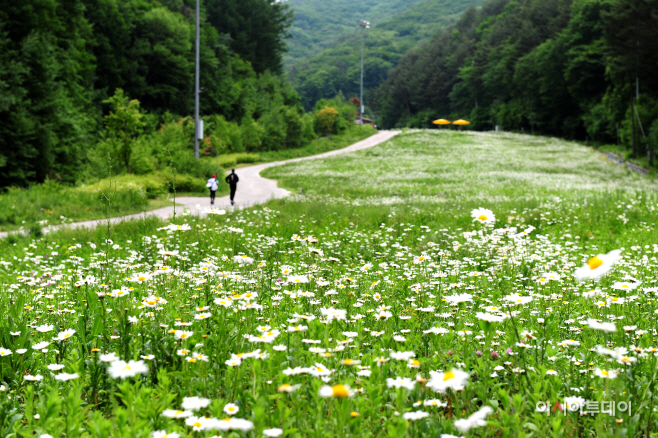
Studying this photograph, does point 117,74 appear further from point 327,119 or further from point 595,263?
point 595,263

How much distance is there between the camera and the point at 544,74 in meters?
68.1

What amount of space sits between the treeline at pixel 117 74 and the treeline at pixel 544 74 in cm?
3409

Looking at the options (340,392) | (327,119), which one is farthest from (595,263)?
(327,119)

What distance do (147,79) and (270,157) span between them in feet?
56.9

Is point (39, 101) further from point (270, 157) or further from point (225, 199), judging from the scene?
point (270, 157)

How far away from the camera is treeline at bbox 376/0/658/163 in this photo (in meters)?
38.2

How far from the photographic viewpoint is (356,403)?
8.51ft

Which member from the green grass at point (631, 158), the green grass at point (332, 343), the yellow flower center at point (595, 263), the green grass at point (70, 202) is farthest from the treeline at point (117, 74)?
the green grass at point (631, 158)

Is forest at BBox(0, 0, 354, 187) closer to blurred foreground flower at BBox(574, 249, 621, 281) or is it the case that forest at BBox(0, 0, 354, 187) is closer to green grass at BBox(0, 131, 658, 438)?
green grass at BBox(0, 131, 658, 438)

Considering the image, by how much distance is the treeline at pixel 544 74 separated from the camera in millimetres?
38250

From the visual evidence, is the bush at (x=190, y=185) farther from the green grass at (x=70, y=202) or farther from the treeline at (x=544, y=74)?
the treeline at (x=544, y=74)

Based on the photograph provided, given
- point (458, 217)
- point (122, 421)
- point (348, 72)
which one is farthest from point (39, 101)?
point (348, 72)

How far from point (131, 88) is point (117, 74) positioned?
2.45 meters

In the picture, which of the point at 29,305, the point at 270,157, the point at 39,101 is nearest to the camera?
the point at 29,305
